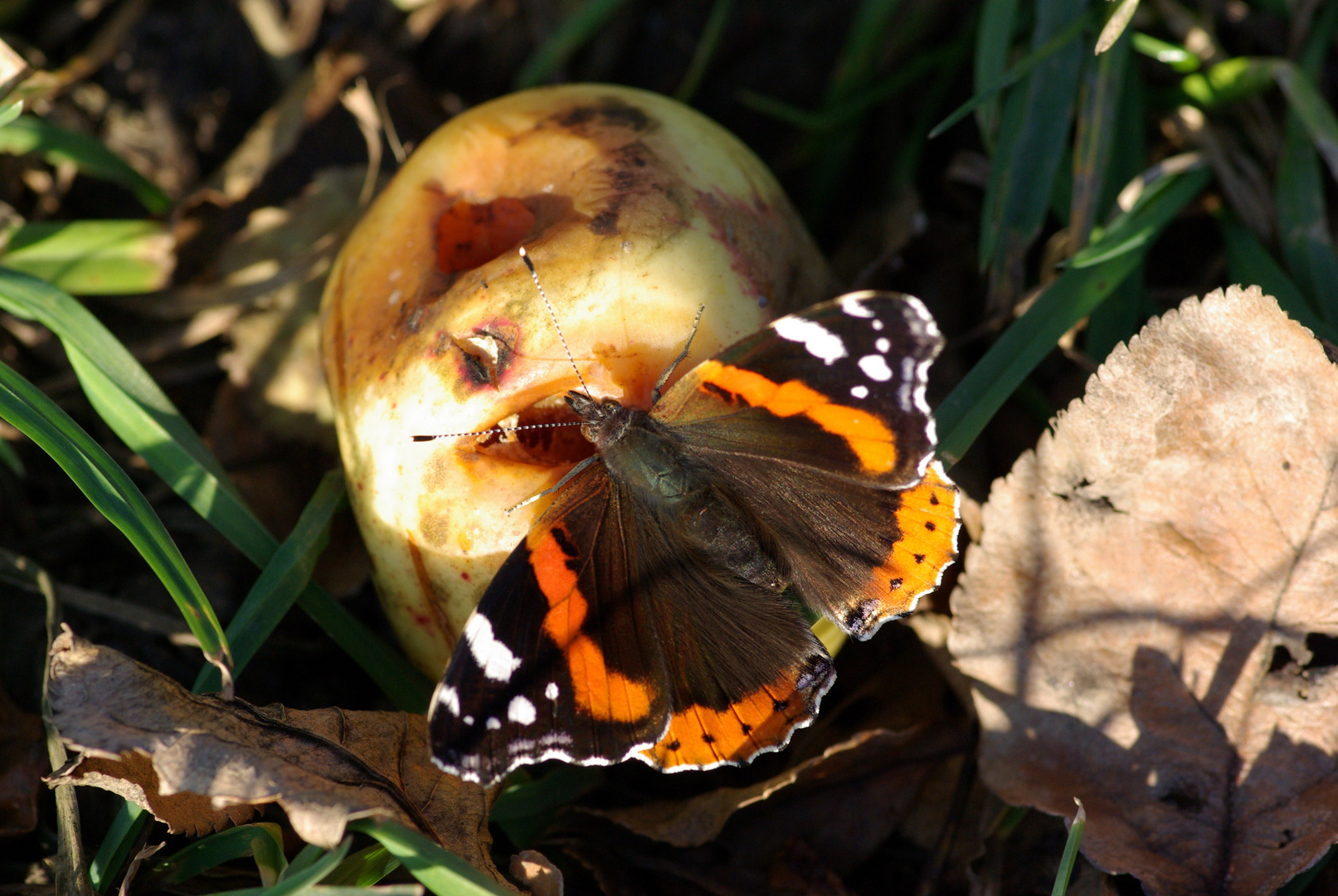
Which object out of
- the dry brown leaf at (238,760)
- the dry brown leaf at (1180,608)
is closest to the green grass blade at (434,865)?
Answer: the dry brown leaf at (238,760)

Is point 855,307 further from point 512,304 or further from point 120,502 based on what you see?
point 120,502

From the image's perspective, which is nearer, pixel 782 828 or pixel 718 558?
pixel 718 558

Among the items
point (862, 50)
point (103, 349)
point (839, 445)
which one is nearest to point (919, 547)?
point (839, 445)

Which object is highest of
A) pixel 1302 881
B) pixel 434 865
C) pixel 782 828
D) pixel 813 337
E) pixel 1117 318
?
pixel 813 337

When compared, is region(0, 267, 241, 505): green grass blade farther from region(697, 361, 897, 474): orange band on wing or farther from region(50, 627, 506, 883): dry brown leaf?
region(697, 361, 897, 474): orange band on wing

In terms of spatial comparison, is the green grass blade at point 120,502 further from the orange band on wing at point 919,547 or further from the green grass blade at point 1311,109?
the green grass blade at point 1311,109

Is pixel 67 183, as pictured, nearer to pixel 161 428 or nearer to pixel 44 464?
pixel 44 464

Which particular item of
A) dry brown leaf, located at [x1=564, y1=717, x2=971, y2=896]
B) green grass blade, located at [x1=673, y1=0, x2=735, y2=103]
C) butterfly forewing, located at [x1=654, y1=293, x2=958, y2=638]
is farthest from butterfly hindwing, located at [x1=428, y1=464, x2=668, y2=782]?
green grass blade, located at [x1=673, y1=0, x2=735, y2=103]
